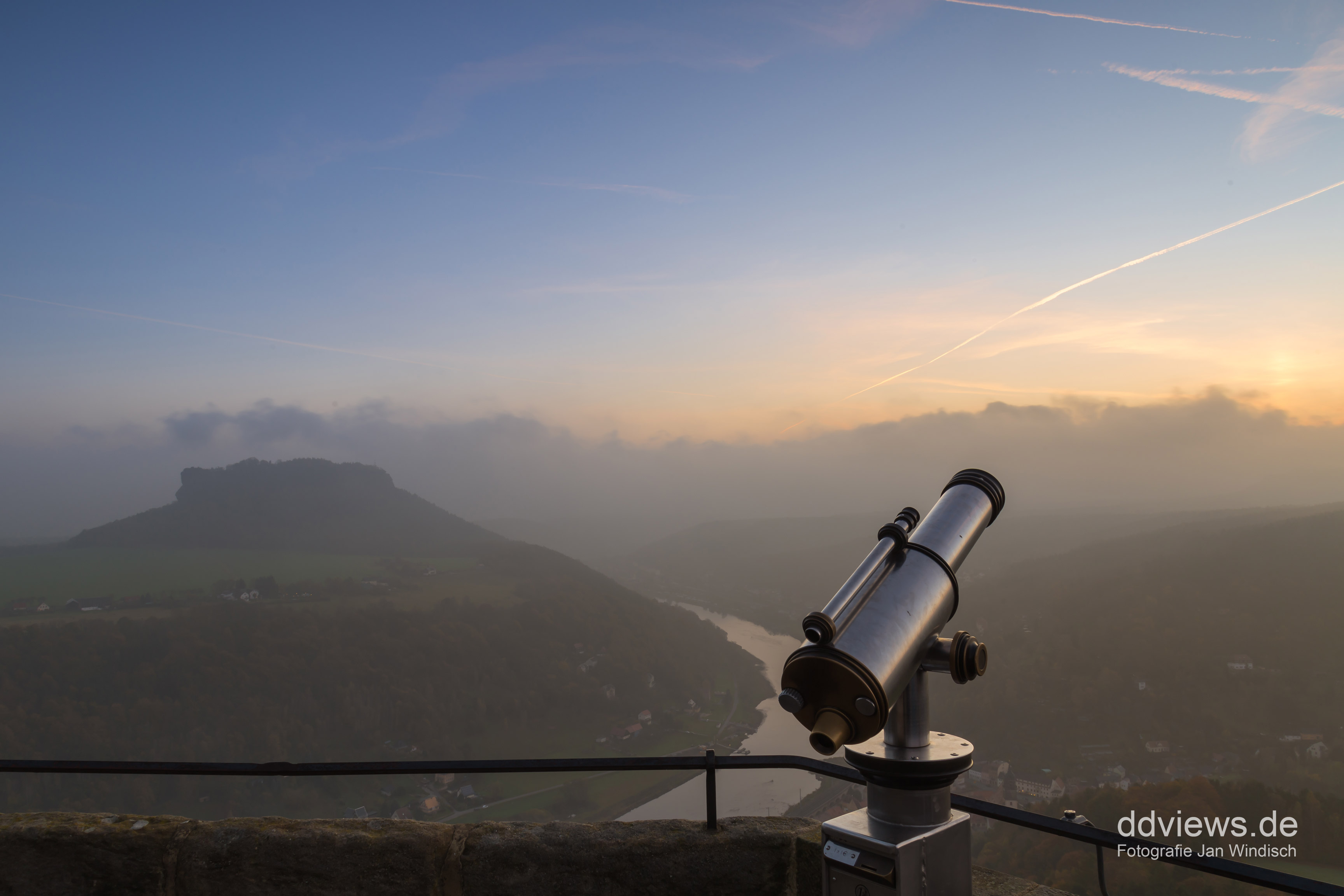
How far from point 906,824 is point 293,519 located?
10719 centimetres

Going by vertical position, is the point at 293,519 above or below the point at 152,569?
above

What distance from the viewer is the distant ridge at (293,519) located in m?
89.2

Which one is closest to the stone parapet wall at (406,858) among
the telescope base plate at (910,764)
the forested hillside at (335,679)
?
the telescope base plate at (910,764)

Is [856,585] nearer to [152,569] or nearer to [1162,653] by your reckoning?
[1162,653]

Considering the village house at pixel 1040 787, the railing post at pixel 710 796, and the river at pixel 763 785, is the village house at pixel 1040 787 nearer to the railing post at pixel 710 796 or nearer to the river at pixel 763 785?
the river at pixel 763 785

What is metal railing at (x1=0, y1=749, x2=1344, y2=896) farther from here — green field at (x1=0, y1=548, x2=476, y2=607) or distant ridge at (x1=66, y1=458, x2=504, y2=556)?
distant ridge at (x1=66, y1=458, x2=504, y2=556)

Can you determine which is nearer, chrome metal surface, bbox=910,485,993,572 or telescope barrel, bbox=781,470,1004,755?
telescope barrel, bbox=781,470,1004,755

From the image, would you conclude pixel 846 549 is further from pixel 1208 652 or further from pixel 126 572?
pixel 126 572

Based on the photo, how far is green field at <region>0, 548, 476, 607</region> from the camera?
2694 inches

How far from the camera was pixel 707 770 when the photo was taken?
2295 millimetres

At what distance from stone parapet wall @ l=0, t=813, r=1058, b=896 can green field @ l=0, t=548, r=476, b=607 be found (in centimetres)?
7827

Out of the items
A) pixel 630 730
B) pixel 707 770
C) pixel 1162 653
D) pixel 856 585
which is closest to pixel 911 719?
pixel 856 585

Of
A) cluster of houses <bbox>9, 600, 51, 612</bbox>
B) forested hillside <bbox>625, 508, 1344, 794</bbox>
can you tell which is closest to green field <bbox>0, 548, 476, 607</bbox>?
cluster of houses <bbox>9, 600, 51, 612</bbox>

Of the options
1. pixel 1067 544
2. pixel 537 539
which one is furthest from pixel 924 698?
pixel 537 539
